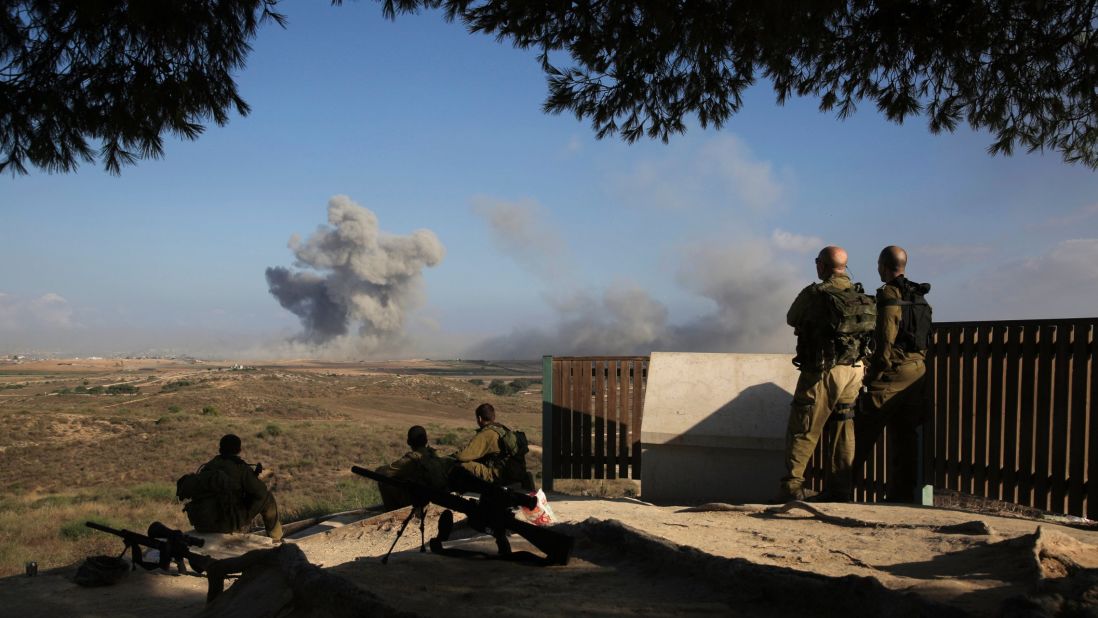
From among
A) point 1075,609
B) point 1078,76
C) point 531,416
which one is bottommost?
point 531,416

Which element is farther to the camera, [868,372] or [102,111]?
[868,372]

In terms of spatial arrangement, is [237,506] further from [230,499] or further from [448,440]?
[448,440]

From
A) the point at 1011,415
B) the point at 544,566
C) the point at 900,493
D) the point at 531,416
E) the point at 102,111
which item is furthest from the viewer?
the point at 531,416

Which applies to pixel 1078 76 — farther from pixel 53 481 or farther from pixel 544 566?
pixel 53 481

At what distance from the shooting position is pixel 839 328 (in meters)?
5.97

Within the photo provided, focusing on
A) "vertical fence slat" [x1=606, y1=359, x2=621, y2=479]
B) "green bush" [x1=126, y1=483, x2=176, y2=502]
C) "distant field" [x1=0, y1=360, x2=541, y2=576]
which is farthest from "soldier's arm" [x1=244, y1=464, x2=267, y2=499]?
"green bush" [x1=126, y1=483, x2=176, y2=502]

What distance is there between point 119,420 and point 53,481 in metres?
9.75

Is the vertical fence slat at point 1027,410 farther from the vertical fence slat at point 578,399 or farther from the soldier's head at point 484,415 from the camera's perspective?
the vertical fence slat at point 578,399

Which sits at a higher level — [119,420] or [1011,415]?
[1011,415]

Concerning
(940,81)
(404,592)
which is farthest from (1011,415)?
(404,592)

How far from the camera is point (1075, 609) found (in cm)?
238

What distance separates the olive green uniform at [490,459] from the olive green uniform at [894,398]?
9.18ft

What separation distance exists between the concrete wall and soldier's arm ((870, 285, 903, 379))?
148 cm

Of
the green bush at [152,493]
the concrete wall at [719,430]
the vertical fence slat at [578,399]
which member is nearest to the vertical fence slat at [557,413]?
the vertical fence slat at [578,399]
